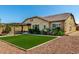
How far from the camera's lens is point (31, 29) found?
16.8 feet

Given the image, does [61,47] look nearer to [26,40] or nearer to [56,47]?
[56,47]

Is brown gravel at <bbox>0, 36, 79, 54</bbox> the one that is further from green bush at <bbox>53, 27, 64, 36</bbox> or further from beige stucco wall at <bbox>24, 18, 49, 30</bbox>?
beige stucco wall at <bbox>24, 18, 49, 30</bbox>

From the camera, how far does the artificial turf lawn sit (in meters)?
4.95

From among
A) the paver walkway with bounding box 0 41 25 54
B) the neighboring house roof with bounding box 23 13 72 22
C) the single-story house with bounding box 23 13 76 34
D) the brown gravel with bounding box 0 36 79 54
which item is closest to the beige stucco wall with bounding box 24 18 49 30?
the single-story house with bounding box 23 13 76 34

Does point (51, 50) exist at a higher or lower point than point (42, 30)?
lower

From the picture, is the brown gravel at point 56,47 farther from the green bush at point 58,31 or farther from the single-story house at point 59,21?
the single-story house at point 59,21

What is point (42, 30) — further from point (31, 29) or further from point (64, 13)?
point (64, 13)

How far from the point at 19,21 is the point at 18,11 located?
292 millimetres

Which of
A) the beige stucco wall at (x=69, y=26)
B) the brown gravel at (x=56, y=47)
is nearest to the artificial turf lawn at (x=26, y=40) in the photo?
the brown gravel at (x=56, y=47)

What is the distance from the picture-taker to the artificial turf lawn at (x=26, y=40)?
495 centimetres

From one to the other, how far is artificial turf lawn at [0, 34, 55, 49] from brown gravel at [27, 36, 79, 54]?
17cm

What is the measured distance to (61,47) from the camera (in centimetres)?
485

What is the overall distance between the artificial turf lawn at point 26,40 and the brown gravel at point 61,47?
173 mm

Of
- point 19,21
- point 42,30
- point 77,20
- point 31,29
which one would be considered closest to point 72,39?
point 77,20
